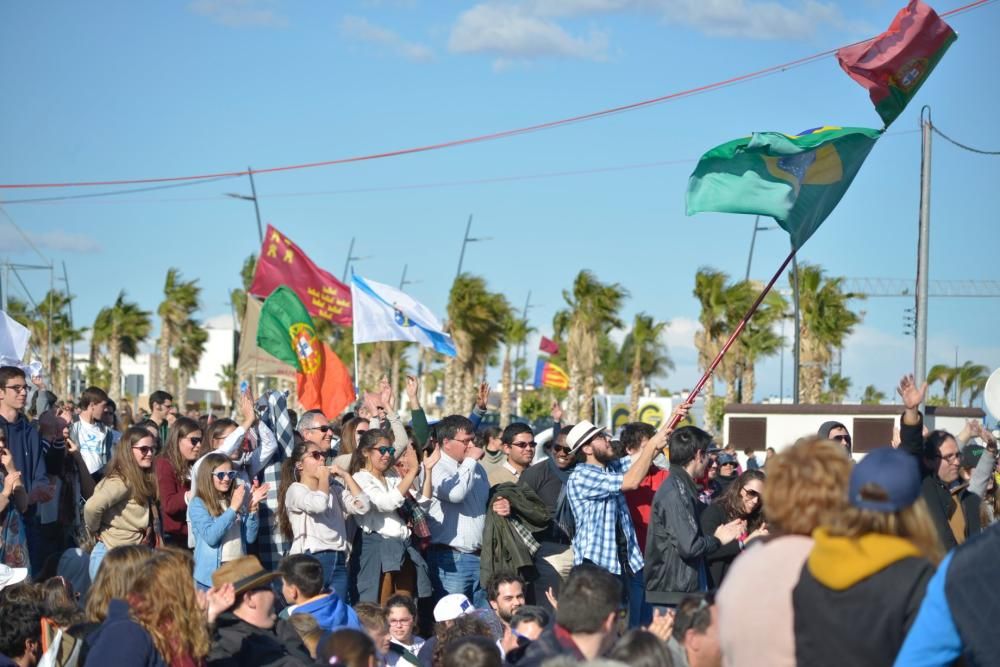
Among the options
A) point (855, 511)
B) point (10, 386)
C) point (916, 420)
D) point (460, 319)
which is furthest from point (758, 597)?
point (460, 319)

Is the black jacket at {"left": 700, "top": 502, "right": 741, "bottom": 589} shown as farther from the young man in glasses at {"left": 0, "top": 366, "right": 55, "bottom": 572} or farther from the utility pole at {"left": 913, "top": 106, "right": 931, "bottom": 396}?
the utility pole at {"left": 913, "top": 106, "right": 931, "bottom": 396}

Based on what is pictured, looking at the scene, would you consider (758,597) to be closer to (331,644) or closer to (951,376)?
(331,644)

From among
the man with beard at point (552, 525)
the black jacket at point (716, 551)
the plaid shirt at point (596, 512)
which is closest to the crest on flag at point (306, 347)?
the man with beard at point (552, 525)

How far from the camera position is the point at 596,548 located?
8305 millimetres

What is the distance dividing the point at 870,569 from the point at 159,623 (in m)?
2.94

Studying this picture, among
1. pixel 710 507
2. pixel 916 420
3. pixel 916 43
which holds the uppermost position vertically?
pixel 916 43

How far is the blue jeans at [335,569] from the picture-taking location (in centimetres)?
879

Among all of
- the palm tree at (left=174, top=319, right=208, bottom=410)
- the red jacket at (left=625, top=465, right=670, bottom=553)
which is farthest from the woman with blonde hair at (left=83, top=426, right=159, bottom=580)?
the palm tree at (left=174, top=319, right=208, bottom=410)

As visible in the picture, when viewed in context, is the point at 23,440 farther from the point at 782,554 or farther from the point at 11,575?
the point at 782,554

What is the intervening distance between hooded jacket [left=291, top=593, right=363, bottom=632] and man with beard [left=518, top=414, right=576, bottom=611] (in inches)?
111

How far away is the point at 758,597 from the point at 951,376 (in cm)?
9101

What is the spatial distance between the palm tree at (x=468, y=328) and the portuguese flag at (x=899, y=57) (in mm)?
37054

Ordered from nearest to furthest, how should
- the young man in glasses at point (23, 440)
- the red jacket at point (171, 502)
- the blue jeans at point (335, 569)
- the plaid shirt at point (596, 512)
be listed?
the plaid shirt at point (596, 512) < the young man in glasses at point (23, 440) < the blue jeans at point (335, 569) < the red jacket at point (171, 502)

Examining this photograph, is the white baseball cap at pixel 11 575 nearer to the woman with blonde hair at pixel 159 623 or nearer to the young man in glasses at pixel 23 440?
the young man in glasses at pixel 23 440
